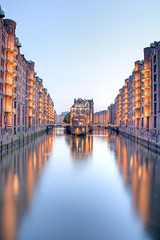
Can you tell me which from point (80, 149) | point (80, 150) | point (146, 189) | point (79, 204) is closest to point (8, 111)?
point (80, 149)

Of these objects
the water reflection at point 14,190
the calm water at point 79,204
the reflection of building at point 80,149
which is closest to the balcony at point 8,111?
the reflection of building at point 80,149

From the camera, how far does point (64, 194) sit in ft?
55.4

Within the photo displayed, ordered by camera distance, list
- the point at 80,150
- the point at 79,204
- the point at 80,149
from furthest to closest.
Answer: the point at 80,149, the point at 80,150, the point at 79,204

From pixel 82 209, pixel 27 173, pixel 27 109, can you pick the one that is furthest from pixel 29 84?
pixel 82 209

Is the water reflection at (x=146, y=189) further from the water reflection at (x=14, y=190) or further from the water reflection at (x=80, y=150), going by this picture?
the water reflection at (x=80, y=150)

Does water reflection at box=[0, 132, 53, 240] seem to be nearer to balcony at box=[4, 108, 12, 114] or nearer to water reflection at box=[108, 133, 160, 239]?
water reflection at box=[108, 133, 160, 239]

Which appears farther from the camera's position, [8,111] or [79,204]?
[8,111]

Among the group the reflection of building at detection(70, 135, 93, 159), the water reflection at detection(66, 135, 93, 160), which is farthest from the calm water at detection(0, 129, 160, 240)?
the reflection of building at detection(70, 135, 93, 159)

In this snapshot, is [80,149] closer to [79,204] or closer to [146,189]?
[146,189]

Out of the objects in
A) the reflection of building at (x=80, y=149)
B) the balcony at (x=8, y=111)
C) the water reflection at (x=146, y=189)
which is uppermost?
the balcony at (x=8, y=111)

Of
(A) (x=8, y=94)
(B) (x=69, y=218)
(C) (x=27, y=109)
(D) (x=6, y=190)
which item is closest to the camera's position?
(B) (x=69, y=218)

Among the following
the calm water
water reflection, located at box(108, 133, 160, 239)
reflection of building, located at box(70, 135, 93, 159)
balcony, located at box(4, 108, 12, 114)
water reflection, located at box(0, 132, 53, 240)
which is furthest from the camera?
balcony, located at box(4, 108, 12, 114)

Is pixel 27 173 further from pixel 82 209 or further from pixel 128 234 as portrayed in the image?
pixel 128 234

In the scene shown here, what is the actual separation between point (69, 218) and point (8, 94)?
4086cm
